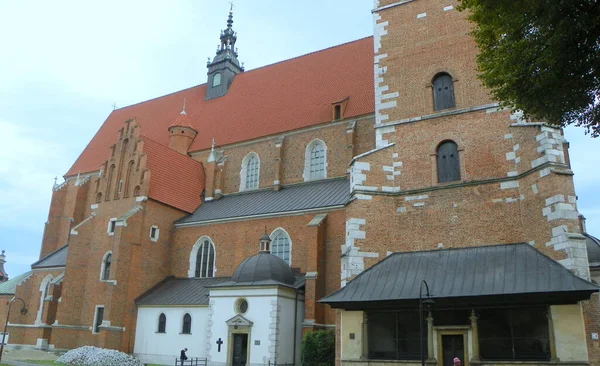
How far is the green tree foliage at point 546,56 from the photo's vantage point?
29.5ft

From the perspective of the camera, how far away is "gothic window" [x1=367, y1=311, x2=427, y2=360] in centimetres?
1538

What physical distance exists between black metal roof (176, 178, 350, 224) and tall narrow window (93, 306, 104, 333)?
592cm

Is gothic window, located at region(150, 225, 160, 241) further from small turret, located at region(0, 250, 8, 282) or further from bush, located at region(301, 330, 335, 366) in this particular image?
small turret, located at region(0, 250, 8, 282)

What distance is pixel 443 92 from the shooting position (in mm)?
18469

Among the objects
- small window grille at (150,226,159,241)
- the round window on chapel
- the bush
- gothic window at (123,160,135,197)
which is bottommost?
the bush

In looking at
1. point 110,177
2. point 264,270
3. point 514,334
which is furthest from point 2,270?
point 514,334

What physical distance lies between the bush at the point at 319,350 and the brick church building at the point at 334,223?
911 mm

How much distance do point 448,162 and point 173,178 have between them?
1752cm

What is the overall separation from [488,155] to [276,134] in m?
15.7

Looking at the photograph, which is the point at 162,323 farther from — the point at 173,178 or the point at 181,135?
the point at 181,135

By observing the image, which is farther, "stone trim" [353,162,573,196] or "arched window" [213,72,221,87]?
"arched window" [213,72,221,87]

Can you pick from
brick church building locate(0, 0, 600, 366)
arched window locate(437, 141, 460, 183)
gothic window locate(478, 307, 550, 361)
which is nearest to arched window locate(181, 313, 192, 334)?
brick church building locate(0, 0, 600, 366)

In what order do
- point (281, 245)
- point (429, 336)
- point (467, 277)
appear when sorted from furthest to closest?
point (281, 245), point (429, 336), point (467, 277)

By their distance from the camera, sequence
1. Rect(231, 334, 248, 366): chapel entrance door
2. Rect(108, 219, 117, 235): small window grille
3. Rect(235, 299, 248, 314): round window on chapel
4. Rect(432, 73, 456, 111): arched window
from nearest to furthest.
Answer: Rect(432, 73, 456, 111): arched window, Rect(231, 334, 248, 366): chapel entrance door, Rect(235, 299, 248, 314): round window on chapel, Rect(108, 219, 117, 235): small window grille
